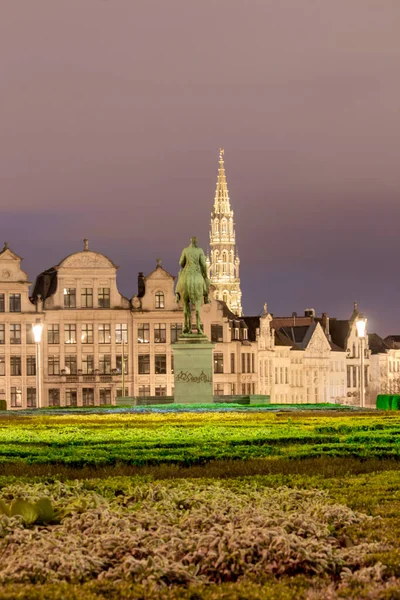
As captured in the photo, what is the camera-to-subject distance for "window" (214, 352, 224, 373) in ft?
334

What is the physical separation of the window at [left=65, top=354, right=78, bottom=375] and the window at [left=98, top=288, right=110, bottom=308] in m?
4.91

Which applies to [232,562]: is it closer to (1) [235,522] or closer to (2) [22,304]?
(1) [235,522]

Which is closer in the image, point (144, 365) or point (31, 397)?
point (31, 397)

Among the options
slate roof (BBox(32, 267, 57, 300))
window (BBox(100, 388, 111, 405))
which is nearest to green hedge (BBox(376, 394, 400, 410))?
window (BBox(100, 388, 111, 405))

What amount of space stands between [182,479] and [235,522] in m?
4.36

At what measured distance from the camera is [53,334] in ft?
315

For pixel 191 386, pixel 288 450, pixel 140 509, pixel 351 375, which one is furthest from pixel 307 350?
pixel 140 509

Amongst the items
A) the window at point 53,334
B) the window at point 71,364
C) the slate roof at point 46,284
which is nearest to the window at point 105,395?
the window at point 71,364

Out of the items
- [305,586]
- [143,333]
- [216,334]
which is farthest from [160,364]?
[305,586]

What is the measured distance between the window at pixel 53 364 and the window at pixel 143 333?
702 centimetres

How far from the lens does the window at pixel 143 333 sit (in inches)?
3839

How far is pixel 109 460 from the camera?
19.8m

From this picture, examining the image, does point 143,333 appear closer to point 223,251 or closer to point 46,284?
point 46,284

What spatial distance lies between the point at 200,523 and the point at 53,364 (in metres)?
84.6
